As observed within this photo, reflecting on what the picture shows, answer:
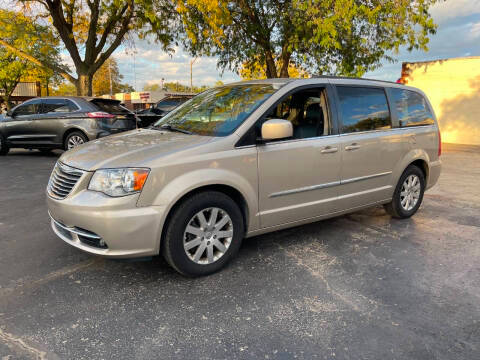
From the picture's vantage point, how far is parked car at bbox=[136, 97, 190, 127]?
11.7 m

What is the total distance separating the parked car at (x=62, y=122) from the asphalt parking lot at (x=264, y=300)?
17.8 feet

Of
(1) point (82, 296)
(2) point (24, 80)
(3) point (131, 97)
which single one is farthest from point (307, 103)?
(3) point (131, 97)

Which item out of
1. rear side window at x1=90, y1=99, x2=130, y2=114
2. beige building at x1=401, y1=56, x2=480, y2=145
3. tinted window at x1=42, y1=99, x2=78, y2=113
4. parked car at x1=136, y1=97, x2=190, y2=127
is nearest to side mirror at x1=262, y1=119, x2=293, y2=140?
rear side window at x1=90, y1=99, x2=130, y2=114

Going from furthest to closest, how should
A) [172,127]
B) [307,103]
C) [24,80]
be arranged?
[24,80]
[307,103]
[172,127]

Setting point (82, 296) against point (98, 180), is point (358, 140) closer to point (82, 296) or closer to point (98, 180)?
point (98, 180)

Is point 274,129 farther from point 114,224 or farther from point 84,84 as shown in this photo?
point 84,84

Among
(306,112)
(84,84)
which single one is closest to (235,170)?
(306,112)

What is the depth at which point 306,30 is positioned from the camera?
40.1 feet

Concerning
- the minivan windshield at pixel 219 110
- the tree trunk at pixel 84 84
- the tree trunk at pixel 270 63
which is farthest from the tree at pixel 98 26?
the minivan windshield at pixel 219 110

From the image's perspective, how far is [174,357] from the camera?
89.4 inches

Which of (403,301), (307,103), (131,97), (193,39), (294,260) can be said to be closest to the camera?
(403,301)

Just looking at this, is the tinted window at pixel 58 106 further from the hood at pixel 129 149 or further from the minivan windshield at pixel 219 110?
the hood at pixel 129 149

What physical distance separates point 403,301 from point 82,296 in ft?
8.13

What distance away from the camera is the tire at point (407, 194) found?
4.82 m
